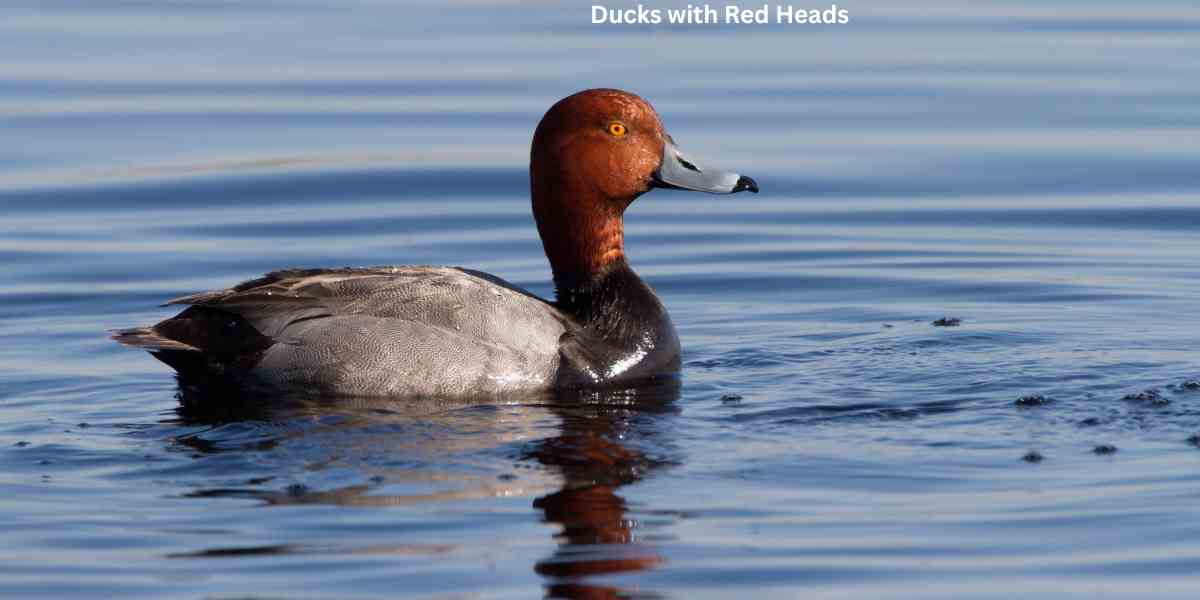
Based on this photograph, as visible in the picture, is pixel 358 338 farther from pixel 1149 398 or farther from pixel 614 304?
pixel 1149 398

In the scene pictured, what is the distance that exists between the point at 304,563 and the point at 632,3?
1426cm

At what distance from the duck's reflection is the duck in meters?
0.12

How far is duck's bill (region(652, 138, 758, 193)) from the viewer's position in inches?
407

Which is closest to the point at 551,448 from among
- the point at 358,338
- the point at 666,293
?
the point at 358,338

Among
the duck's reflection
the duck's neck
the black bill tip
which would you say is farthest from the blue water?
the black bill tip

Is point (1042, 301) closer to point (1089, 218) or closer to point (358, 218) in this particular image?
point (1089, 218)

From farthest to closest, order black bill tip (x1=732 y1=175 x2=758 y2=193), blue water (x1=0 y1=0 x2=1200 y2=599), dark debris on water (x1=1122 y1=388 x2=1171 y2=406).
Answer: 1. black bill tip (x1=732 y1=175 x2=758 y2=193)
2. dark debris on water (x1=1122 y1=388 x2=1171 y2=406)
3. blue water (x1=0 y1=0 x2=1200 y2=599)

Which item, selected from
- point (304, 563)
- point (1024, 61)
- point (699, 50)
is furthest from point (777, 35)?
point (304, 563)

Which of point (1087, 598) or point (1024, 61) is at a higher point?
point (1024, 61)

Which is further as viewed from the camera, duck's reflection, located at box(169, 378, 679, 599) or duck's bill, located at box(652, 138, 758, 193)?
duck's bill, located at box(652, 138, 758, 193)

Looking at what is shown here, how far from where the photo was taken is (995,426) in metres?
8.77

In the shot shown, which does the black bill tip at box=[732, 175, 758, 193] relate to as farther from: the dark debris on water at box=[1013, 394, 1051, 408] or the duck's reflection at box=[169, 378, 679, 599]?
the dark debris on water at box=[1013, 394, 1051, 408]

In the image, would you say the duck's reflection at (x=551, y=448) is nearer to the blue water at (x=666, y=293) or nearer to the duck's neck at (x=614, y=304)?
the blue water at (x=666, y=293)

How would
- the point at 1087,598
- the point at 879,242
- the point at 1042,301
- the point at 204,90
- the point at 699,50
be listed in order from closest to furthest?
the point at 1087,598 → the point at 1042,301 → the point at 879,242 → the point at 204,90 → the point at 699,50
